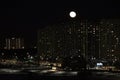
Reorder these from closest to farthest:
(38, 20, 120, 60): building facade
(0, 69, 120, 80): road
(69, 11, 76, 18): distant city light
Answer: (69, 11, 76, 18): distant city light, (0, 69, 120, 80): road, (38, 20, 120, 60): building facade

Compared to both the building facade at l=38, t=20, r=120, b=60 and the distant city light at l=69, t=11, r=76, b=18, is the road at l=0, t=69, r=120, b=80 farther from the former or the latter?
the building facade at l=38, t=20, r=120, b=60

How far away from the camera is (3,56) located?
430 feet

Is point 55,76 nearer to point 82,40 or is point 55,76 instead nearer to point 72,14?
point 72,14

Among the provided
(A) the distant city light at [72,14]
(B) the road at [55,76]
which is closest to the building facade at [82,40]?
(B) the road at [55,76]

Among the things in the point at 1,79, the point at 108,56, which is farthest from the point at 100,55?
the point at 1,79

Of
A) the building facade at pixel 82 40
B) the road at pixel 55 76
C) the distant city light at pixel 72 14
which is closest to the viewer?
the distant city light at pixel 72 14

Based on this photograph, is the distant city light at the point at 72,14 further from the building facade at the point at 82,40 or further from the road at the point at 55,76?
the building facade at the point at 82,40

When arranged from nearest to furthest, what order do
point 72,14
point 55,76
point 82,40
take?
point 72,14, point 55,76, point 82,40

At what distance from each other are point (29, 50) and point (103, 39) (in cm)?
3719

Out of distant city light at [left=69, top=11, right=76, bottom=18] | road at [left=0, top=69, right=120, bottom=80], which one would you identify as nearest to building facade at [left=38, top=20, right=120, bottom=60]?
road at [left=0, top=69, right=120, bottom=80]

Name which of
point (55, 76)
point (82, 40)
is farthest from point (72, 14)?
point (82, 40)

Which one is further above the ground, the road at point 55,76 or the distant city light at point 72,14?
the distant city light at point 72,14

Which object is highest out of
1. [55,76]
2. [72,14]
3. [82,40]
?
[82,40]

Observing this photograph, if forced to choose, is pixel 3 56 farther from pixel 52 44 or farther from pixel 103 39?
pixel 103 39
